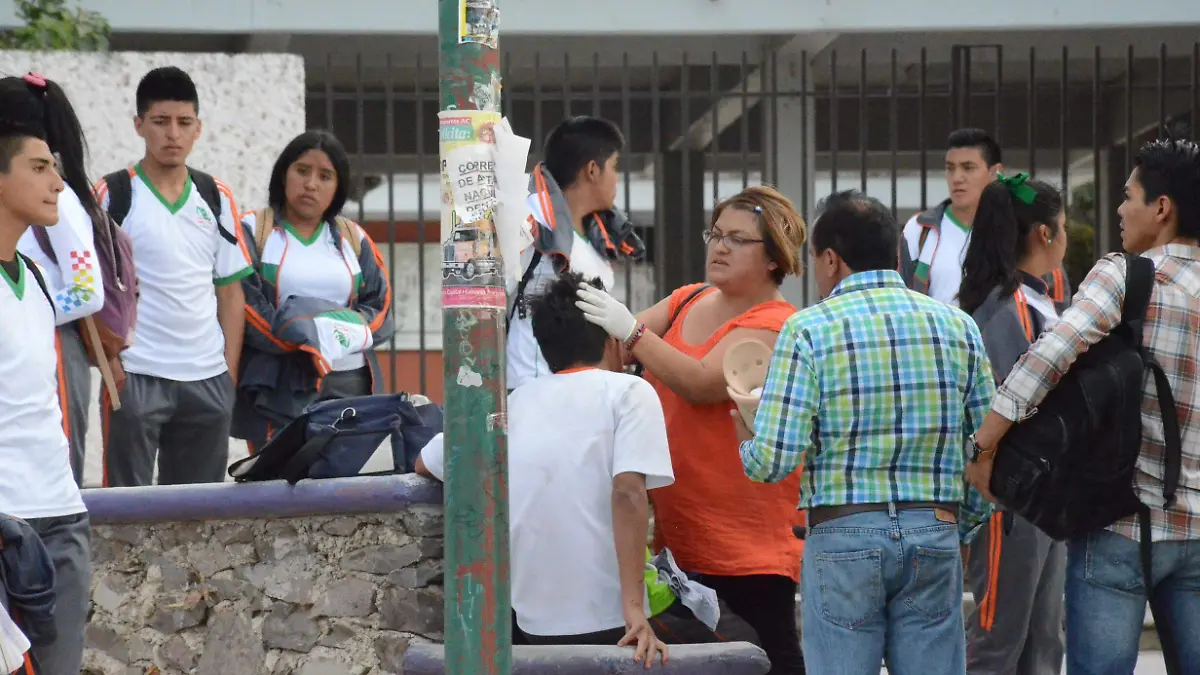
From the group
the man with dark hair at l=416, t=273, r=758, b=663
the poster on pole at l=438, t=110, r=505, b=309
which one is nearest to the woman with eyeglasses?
the man with dark hair at l=416, t=273, r=758, b=663

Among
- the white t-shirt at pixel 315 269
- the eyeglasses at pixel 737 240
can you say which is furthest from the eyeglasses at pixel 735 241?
the white t-shirt at pixel 315 269

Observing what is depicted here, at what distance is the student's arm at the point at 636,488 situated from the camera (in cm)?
455

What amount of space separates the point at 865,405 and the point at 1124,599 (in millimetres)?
803

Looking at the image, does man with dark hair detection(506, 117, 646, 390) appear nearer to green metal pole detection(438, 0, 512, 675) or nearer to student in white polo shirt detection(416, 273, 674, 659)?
student in white polo shirt detection(416, 273, 674, 659)

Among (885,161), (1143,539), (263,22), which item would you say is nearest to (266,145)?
(263,22)

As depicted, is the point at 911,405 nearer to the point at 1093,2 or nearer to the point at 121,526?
the point at 121,526

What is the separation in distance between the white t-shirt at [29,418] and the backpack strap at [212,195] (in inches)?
79.3

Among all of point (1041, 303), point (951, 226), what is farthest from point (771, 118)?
point (1041, 303)

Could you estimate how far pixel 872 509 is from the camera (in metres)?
4.01

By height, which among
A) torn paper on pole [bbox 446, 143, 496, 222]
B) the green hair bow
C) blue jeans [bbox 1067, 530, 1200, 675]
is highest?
the green hair bow

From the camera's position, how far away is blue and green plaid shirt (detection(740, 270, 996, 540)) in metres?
4.03

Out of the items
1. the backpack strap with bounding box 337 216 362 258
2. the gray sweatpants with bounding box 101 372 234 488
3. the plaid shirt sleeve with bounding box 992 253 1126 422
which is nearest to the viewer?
the plaid shirt sleeve with bounding box 992 253 1126 422

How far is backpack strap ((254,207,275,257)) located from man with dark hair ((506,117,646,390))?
1.25 meters

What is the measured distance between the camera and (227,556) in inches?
211
